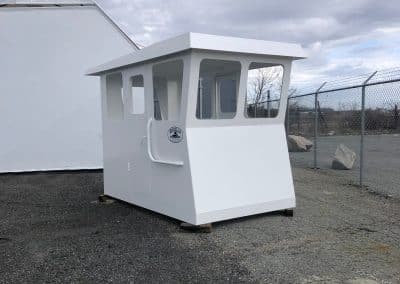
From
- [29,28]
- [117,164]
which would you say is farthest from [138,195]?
[29,28]

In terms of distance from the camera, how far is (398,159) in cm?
1355

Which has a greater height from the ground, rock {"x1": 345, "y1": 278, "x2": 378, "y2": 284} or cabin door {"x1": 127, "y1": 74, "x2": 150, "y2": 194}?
cabin door {"x1": 127, "y1": 74, "x2": 150, "y2": 194}

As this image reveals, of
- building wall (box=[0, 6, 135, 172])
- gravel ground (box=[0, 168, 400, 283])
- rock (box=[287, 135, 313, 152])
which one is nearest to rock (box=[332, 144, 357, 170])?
gravel ground (box=[0, 168, 400, 283])

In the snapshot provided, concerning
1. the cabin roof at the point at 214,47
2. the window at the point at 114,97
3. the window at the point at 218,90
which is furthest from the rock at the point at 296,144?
the cabin roof at the point at 214,47

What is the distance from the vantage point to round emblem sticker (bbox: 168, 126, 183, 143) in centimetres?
646

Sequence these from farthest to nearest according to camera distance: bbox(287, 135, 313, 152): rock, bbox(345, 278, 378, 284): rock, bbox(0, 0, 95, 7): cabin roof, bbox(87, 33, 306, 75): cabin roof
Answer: bbox(287, 135, 313, 152): rock
bbox(0, 0, 95, 7): cabin roof
bbox(87, 33, 306, 75): cabin roof
bbox(345, 278, 378, 284): rock

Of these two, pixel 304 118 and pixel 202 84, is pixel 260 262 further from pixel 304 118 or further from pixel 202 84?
pixel 304 118

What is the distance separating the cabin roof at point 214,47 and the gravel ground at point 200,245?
230cm

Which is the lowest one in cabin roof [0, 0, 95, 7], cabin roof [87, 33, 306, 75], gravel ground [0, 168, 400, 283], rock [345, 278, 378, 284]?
rock [345, 278, 378, 284]

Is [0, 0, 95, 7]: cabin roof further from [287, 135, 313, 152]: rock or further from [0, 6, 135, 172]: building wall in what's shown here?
[287, 135, 313, 152]: rock

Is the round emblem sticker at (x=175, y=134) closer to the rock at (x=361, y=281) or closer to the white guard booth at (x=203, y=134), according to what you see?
the white guard booth at (x=203, y=134)

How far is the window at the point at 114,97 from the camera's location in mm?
8453

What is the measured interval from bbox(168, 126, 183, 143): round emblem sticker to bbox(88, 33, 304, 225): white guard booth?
0.5 inches

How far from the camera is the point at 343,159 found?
12367mm
